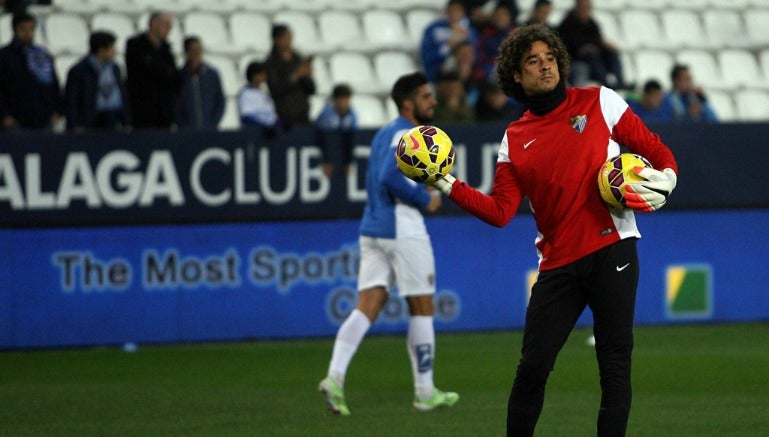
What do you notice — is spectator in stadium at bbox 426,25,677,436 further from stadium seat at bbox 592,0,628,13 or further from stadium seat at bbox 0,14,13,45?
stadium seat at bbox 592,0,628,13

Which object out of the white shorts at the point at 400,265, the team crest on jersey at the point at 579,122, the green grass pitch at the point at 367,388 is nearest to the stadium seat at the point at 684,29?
the green grass pitch at the point at 367,388

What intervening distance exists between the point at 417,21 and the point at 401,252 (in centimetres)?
879

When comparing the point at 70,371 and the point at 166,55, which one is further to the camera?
the point at 166,55

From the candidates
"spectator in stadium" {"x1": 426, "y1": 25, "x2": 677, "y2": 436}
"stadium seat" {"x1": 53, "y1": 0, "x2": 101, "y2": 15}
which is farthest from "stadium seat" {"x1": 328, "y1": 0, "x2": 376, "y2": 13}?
"spectator in stadium" {"x1": 426, "y1": 25, "x2": 677, "y2": 436}

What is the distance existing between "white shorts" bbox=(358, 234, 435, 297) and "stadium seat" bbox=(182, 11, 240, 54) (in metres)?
7.56

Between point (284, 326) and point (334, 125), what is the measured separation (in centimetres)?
203

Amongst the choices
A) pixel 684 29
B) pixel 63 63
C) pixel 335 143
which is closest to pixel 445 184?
pixel 335 143

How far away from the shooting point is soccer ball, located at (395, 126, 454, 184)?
6.35 metres

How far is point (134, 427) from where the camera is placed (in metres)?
8.53

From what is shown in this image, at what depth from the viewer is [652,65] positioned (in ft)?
60.4

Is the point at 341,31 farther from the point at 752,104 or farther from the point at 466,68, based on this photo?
the point at 752,104

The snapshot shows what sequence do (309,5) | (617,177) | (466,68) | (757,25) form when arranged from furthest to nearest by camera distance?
(757,25)
(309,5)
(466,68)
(617,177)

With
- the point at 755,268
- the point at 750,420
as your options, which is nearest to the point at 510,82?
the point at 750,420

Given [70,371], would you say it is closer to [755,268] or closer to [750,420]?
[750,420]
